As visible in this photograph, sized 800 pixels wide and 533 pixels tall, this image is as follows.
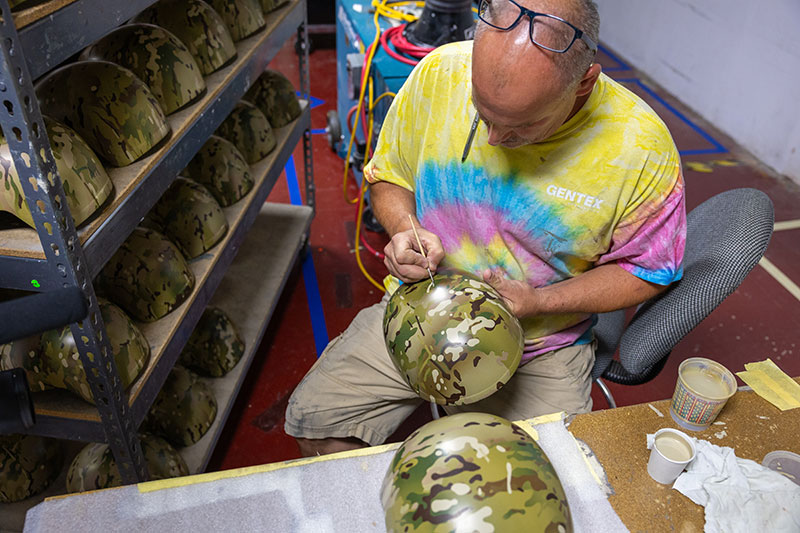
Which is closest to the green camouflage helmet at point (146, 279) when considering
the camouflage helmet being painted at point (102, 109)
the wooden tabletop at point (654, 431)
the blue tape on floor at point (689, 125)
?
the camouflage helmet being painted at point (102, 109)

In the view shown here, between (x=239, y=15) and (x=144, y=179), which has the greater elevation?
(x=239, y=15)

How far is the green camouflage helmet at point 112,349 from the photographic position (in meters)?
1.23

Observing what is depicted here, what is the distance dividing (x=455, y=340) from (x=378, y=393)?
1.46ft

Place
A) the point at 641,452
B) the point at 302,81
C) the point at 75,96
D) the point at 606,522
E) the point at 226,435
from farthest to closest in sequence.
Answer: the point at 302,81, the point at 226,435, the point at 75,96, the point at 641,452, the point at 606,522

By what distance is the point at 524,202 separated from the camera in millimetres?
1290

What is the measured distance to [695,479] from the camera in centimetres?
106

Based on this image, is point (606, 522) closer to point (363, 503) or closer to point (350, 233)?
point (363, 503)

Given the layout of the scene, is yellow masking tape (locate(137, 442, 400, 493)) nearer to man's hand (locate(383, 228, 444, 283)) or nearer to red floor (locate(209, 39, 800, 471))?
man's hand (locate(383, 228, 444, 283))

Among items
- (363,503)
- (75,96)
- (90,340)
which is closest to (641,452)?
(363,503)

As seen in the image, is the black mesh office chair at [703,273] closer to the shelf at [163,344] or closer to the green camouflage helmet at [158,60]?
the shelf at [163,344]

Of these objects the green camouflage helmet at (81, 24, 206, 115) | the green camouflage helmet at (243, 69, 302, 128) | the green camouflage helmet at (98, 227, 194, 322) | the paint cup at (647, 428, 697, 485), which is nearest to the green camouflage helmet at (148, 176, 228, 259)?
the green camouflage helmet at (98, 227, 194, 322)

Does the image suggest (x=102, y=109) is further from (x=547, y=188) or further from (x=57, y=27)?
(x=547, y=188)

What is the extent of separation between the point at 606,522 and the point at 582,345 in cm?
54

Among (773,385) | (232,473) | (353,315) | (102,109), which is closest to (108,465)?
(232,473)
